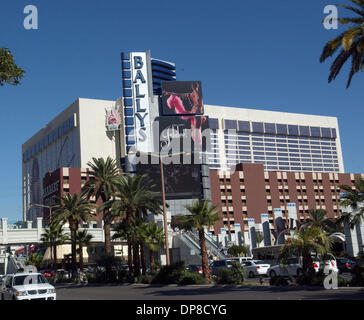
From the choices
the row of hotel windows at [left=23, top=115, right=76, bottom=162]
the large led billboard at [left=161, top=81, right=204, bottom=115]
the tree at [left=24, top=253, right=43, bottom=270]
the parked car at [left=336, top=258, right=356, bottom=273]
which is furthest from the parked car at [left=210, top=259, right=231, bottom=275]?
the row of hotel windows at [left=23, top=115, right=76, bottom=162]

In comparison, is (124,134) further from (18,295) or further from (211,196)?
(18,295)

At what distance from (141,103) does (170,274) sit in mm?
116049

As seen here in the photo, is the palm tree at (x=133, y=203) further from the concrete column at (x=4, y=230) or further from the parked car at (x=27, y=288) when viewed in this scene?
the concrete column at (x=4, y=230)

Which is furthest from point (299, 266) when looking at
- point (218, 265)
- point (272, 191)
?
point (272, 191)

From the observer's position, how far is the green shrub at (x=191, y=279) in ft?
113

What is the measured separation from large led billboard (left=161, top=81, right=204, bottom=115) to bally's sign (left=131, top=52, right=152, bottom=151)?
11.4 m

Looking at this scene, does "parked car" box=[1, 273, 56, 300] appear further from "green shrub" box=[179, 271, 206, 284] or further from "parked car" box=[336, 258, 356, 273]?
"parked car" box=[336, 258, 356, 273]

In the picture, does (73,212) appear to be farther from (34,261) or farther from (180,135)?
(180,135)

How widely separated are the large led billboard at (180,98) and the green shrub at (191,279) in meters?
106

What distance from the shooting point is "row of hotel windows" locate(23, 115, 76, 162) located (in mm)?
161325

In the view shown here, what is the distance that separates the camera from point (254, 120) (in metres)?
200

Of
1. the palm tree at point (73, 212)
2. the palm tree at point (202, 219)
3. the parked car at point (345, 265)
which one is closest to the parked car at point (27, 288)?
the palm tree at point (202, 219)

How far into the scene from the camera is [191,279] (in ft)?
115
